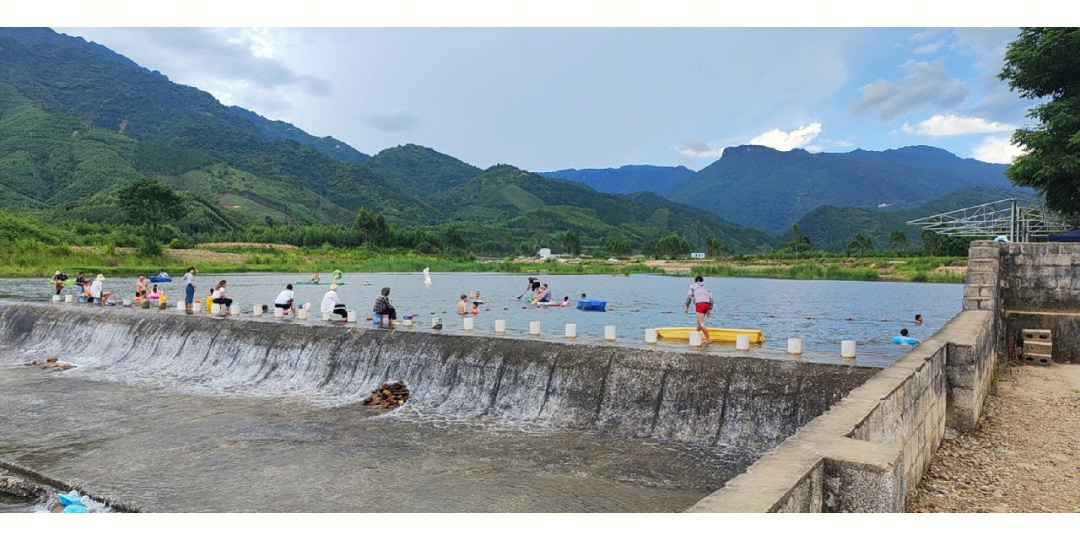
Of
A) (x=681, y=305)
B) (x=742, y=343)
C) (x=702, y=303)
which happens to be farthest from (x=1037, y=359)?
(x=681, y=305)

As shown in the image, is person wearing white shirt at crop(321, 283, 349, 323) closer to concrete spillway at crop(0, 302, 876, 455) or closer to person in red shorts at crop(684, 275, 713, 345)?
concrete spillway at crop(0, 302, 876, 455)

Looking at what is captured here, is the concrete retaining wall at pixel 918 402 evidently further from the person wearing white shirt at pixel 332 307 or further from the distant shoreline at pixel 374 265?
the distant shoreline at pixel 374 265

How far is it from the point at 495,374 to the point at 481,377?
34cm

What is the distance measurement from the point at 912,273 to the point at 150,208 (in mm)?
80171

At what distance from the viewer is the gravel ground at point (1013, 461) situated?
7047mm

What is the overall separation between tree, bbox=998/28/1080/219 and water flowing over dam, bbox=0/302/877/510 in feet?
67.2

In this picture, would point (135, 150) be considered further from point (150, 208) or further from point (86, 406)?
point (86, 406)

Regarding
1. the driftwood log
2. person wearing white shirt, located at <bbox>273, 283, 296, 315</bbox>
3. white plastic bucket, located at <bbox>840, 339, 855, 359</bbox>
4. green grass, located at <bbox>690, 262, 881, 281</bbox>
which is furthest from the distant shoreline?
white plastic bucket, located at <bbox>840, 339, 855, 359</bbox>

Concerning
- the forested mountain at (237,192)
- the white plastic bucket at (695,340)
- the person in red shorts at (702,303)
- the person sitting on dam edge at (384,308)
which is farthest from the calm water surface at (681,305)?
the forested mountain at (237,192)

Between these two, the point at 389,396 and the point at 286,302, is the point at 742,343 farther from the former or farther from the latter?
the point at 286,302

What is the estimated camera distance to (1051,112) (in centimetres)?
2475

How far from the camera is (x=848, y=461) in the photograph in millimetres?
5082

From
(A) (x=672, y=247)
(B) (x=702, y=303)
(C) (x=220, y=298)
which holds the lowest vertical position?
(C) (x=220, y=298)

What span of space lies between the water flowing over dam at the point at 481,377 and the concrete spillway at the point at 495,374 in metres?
0.02
